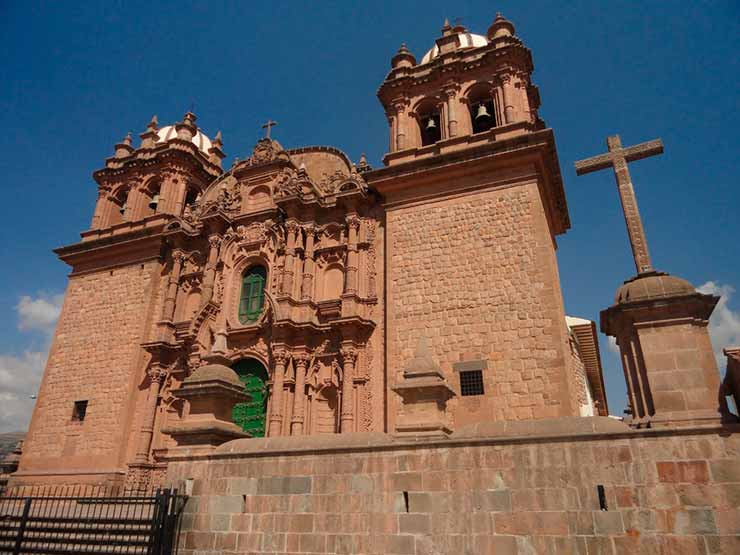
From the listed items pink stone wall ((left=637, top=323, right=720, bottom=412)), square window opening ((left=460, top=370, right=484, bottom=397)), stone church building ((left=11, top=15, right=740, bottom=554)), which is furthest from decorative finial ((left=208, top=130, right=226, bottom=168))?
pink stone wall ((left=637, top=323, right=720, bottom=412))

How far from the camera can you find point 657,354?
20.5 ft

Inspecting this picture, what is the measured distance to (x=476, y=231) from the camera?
12.8 metres

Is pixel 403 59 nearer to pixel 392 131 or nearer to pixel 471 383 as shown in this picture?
pixel 392 131

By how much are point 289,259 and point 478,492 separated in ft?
33.1

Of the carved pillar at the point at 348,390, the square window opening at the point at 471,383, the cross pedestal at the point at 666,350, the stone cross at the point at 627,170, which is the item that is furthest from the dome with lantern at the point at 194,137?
the cross pedestal at the point at 666,350

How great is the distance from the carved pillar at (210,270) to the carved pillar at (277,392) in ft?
11.5

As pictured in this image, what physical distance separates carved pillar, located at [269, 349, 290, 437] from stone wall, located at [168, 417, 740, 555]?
5.13 metres

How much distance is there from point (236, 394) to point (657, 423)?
20.4 feet

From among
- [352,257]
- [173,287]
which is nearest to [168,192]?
[173,287]

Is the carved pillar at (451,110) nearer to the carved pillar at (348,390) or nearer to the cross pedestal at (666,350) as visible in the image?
the carved pillar at (348,390)

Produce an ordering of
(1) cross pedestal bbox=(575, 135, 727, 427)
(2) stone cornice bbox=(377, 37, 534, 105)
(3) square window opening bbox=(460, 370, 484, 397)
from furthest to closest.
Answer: (2) stone cornice bbox=(377, 37, 534, 105)
(3) square window opening bbox=(460, 370, 484, 397)
(1) cross pedestal bbox=(575, 135, 727, 427)

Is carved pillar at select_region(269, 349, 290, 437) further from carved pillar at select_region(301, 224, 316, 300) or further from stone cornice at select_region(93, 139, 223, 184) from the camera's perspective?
stone cornice at select_region(93, 139, 223, 184)

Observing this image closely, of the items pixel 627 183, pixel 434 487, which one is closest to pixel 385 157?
pixel 627 183

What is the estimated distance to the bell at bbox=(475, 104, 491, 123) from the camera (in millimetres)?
14868
